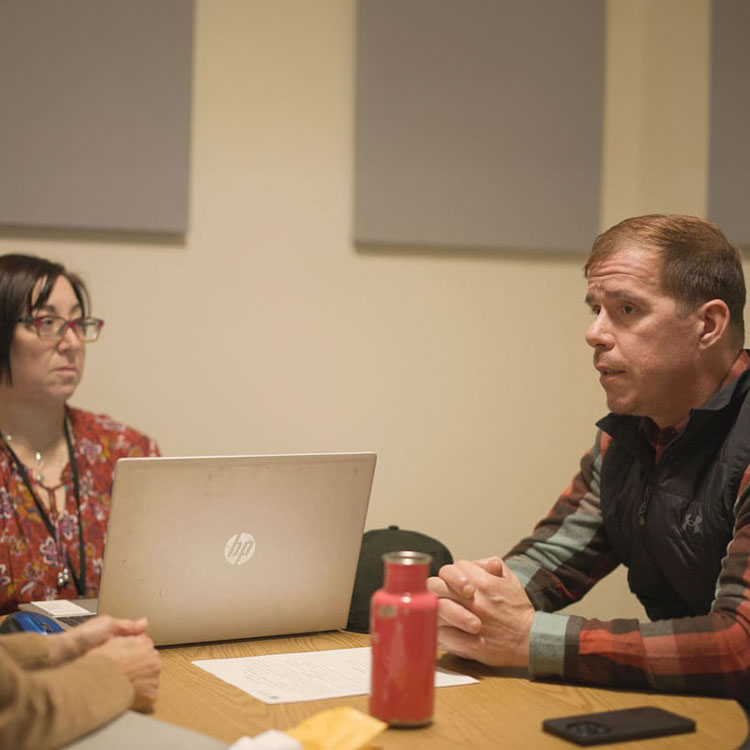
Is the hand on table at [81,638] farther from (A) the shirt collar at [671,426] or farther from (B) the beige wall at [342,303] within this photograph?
(B) the beige wall at [342,303]

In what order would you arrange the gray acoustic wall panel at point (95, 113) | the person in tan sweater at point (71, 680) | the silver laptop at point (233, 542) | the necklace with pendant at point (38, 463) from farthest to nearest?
1. the gray acoustic wall panel at point (95, 113)
2. the necklace with pendant at point (38, 463)
3. the silver laptop at point (233, 542)
4. the person in tan sweater at point (71, 680)

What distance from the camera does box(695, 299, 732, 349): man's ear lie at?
1.92 m

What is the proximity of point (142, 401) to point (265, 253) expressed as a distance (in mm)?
A: 603

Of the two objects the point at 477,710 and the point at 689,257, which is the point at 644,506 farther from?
the point at 477,710

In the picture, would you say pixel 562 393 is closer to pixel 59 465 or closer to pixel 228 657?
pixel 59 465

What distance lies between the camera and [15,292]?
8.68ft

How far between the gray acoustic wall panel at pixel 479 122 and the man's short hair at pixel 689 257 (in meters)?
1.40

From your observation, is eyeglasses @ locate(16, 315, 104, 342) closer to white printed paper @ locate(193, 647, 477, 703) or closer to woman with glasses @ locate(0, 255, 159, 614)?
woman with glasses @ locate(0, 255, 159, 614)

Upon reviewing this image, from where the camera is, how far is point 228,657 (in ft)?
5.42

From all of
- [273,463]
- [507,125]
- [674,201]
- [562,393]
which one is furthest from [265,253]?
[273,463]

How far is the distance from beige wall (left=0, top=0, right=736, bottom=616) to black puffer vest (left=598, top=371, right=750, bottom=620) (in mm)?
1343

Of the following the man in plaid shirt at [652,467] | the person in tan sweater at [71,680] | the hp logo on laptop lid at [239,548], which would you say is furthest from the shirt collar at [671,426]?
the person in tan sweater at [71,680]

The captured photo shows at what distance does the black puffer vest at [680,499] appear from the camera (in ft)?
5.93

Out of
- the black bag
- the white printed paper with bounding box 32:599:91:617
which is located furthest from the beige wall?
the white printed paper with bounding box 32:599:91:617
